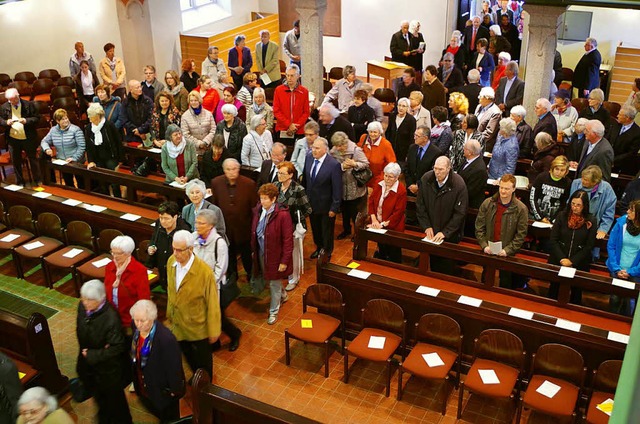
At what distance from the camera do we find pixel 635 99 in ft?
32.5

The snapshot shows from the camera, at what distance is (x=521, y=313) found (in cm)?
589

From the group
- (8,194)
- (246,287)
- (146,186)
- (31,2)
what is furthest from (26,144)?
(31,2)

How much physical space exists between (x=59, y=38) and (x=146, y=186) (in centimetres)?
841

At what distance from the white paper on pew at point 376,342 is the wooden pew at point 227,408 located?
1584mm

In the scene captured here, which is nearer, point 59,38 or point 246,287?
point 246,287

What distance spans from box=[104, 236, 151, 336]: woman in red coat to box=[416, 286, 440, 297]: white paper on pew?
2508 mm

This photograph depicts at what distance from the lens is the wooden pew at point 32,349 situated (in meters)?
5.98

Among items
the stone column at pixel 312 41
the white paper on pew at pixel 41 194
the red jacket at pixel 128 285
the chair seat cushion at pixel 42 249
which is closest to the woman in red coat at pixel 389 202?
the red jacket at pixel 128 285

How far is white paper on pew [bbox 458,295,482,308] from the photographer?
19.9ft

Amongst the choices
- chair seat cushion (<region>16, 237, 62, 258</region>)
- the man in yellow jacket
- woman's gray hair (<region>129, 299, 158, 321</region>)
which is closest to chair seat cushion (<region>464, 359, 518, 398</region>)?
the man in yellow jacket

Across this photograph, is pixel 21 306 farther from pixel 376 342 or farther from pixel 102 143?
pixel 376 342

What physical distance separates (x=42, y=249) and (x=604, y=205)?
640 cm

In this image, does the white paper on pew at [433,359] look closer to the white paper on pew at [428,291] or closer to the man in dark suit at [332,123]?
the white paper on pew at [428,291]

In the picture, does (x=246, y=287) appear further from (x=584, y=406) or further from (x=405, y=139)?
(x=584, y=406)
